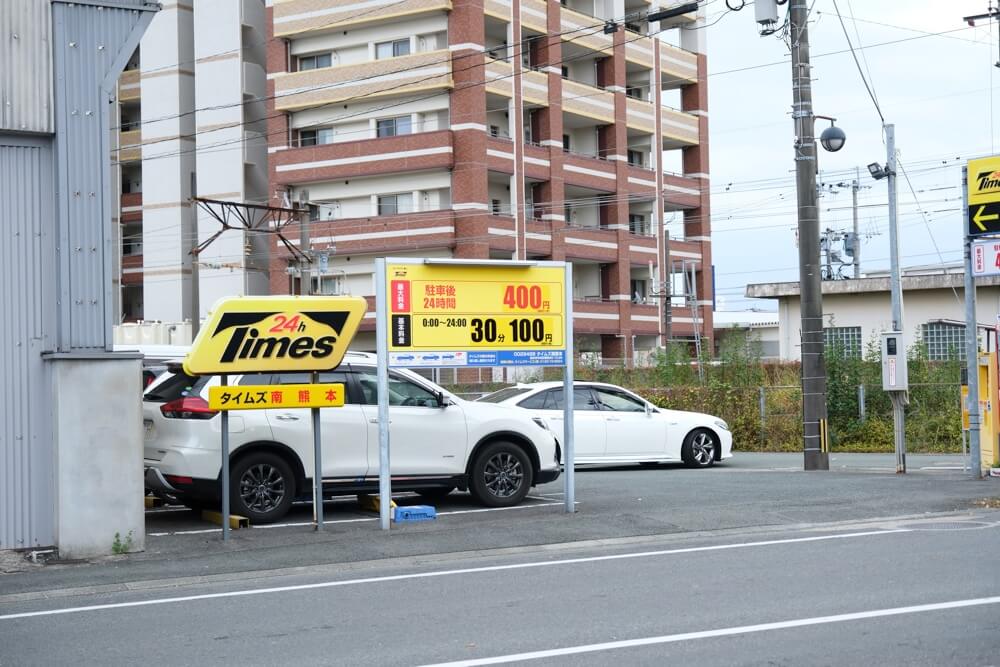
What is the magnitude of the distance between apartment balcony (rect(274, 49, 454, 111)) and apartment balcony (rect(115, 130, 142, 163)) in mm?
11224

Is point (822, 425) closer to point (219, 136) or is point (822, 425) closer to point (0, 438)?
point (0, 438)

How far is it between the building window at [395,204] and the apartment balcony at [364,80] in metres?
4.42

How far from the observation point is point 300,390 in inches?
504

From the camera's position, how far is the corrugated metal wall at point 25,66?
11.8 m

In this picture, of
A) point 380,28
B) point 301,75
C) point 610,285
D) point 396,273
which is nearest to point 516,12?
point 380,28

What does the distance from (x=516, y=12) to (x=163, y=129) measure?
1931cm

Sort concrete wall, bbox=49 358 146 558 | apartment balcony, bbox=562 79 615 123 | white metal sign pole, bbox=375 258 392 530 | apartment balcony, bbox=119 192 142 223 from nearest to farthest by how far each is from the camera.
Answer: concrete wall, bbox=49 358 146 558 < white metal sign pole, bbox=375 258 392 530 < apartment balcony, bbox=562 79 615 123 < apartment balcony, bbox=119 192 142 223

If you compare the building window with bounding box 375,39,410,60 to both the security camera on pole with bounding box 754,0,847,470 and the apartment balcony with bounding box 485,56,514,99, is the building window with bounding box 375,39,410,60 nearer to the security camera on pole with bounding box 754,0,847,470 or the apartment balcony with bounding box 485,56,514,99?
the apartment balcony with bounding box 485,56,514,99

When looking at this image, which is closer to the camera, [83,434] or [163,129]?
[83,434]

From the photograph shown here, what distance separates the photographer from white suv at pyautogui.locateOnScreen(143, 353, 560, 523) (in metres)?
13.4

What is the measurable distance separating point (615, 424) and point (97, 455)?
10.4 meters

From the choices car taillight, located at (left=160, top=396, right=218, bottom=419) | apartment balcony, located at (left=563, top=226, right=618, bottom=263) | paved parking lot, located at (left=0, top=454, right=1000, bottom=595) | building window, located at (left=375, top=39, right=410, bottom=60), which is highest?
building window, located at (left=375, top=39, right=410, bottom=60)

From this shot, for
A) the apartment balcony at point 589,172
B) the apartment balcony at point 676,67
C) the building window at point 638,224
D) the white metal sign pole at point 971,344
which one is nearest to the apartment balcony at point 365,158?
the apartment balcony at point 589,172

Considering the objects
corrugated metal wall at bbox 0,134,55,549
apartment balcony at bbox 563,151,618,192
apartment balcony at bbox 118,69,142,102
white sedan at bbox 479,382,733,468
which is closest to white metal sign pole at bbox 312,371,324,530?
corrugated metal wall at bbox 0,134,55,549
